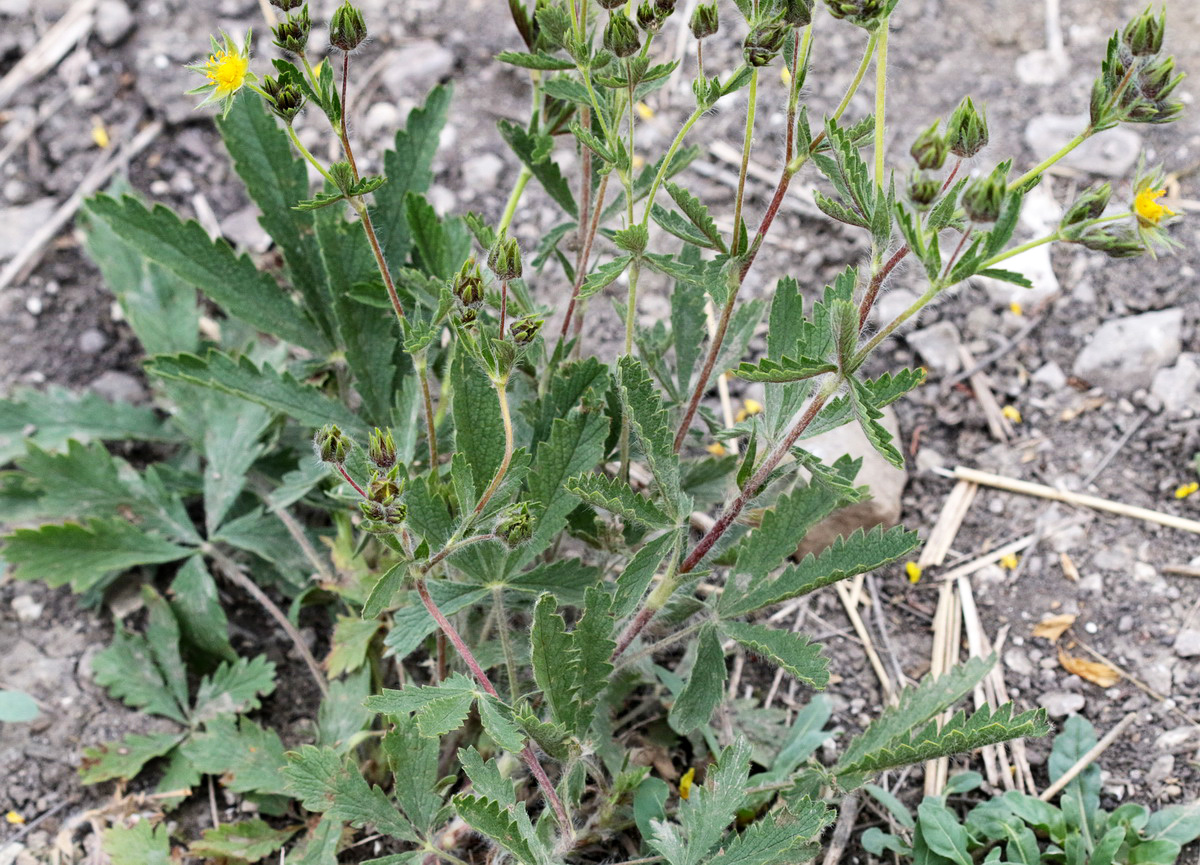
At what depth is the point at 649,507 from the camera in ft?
6.52

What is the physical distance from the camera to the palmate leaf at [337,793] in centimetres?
211

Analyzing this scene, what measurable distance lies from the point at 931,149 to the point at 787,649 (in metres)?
0.94

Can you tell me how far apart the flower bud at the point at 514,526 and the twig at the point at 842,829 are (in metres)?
0.98

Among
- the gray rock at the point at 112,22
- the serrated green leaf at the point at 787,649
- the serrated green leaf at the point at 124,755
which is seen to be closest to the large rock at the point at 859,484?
the serrated green leaf at the point at 787,649

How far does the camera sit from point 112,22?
4.01m

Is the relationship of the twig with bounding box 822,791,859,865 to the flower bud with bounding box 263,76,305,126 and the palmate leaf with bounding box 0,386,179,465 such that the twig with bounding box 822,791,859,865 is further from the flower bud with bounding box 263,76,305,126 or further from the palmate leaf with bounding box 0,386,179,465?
the palmate leaf with bounding box 0,386,179,465

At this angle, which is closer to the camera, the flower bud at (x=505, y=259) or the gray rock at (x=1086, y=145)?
the flower bud at (x=505, y=259)

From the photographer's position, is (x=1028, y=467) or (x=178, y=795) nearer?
(x=178, y=795)

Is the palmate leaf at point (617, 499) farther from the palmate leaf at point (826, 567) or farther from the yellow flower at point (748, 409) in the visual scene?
the yellow flower at point (748, 409)

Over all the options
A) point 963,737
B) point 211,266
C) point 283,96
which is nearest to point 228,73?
point 283,96

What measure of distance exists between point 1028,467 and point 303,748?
2016 millimetres

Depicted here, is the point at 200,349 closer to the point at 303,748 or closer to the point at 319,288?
the point at 319,288

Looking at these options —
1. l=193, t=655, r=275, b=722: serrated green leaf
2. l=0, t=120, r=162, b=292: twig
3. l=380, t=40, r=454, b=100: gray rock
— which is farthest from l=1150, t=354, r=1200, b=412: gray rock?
l=0, t=120, r=162, b=292: twig

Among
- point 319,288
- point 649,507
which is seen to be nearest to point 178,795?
point 319,288
